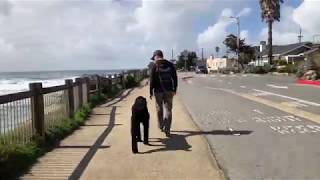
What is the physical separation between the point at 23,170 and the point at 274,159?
3798 mm

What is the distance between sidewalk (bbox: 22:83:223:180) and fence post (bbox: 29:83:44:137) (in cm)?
54

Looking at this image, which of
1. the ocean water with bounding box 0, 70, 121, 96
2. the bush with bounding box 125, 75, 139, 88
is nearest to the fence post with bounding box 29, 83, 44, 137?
the ocean water with bounding box 0, 70, 121, 96

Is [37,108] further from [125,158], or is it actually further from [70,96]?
[70,96]

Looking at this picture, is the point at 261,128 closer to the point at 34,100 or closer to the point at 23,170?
the point at 34,100

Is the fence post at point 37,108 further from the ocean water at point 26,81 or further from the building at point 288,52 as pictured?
the building at point 288,52

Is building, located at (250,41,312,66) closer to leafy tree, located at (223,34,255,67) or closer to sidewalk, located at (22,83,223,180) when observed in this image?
leafy tree, located at (223,34,255,67)

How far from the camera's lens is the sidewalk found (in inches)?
326

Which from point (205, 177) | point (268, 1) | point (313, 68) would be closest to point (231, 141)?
point (205, 177)

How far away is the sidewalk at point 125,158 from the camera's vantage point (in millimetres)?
8281

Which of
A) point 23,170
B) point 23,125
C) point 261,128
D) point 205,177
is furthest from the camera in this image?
point 261,128

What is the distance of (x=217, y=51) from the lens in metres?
148

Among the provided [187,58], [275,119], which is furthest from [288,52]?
[275,119]

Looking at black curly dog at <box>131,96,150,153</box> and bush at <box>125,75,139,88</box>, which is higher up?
black curly dog at <box>131,96,150,153</box>

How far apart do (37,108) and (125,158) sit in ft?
7.55
